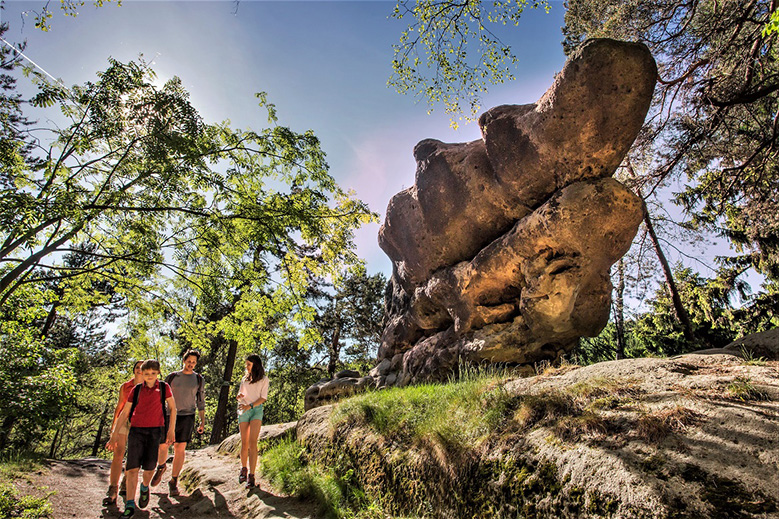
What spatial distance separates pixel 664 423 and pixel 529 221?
7229 mm

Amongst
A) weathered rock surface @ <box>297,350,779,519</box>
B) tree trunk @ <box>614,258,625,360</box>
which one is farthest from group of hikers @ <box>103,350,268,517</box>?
tree trunk @ <box>614,258,625,360</box>

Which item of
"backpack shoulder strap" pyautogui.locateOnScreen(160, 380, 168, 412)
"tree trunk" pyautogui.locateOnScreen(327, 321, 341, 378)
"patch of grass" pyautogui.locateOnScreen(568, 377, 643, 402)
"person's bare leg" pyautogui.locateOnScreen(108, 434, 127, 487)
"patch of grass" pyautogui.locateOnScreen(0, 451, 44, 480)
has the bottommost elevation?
"patch of grass" pyautogui.locateOnScreen(0, 451, 44, 480)

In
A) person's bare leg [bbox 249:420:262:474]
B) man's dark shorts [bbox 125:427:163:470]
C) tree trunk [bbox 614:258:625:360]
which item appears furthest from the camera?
tree trunk [bbox 614:258:625:360]

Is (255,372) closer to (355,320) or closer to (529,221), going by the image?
(529,221)

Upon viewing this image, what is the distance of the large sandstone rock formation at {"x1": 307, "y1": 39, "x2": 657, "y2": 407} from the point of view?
8.70m

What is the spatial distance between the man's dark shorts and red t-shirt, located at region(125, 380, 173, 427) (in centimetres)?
8

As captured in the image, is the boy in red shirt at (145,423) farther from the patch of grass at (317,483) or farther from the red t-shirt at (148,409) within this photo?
the patch of grass at (317,483)

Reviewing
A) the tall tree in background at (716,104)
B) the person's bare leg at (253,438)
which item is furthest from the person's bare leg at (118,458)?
the tall tree in background at (716,104)

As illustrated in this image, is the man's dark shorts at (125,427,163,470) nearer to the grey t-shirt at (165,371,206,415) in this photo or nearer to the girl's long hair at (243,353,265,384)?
the grey t-shirt at (165,371,206,415)

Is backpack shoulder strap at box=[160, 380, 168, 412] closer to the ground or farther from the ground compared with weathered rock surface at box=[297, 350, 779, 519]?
farther from the ground

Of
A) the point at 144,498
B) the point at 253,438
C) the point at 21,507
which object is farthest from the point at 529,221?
the point at 21,507

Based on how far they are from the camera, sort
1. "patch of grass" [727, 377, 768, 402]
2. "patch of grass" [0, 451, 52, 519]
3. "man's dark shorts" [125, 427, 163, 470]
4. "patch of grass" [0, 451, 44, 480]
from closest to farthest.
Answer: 1. "patch of grass" [727, 377, 768, 402]
2. "patch of grass" [0, 451, 52, 519]
3. "man's dark shorts" [125, 427, 163, 470]
4. "patch of grass" [0, 451, 44, 480]

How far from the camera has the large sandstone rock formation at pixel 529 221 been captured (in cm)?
870

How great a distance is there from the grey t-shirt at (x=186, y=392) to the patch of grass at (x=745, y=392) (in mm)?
7044
